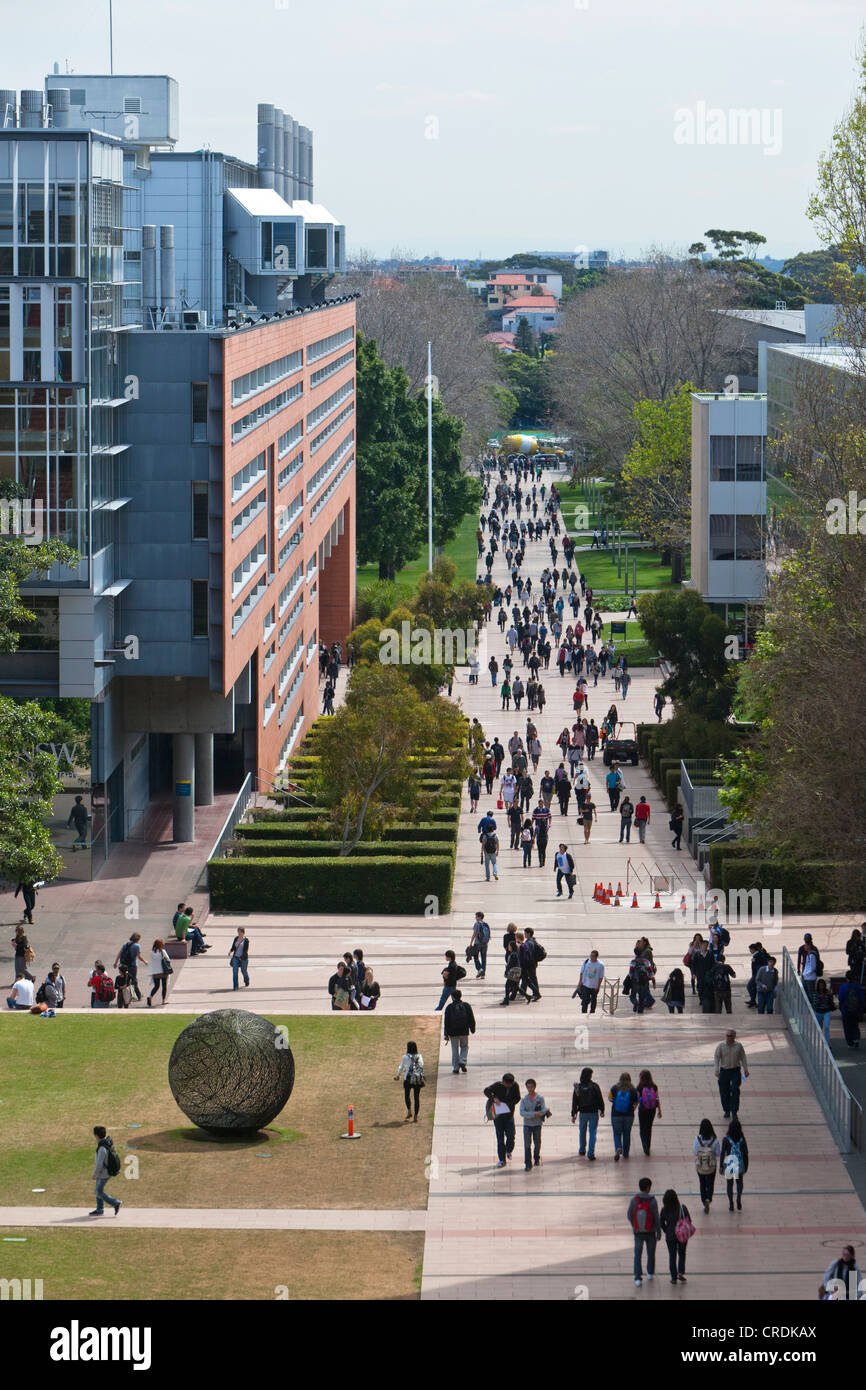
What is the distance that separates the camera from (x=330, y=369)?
70.2 meters

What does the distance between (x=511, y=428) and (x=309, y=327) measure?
5260 inches

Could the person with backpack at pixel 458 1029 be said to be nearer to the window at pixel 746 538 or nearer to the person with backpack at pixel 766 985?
the person with backpack at pixel 766 985

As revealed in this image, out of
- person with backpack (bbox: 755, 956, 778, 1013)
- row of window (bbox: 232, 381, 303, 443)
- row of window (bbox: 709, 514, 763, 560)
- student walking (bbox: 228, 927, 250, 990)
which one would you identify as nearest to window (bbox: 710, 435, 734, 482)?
row of window (bbox: 709, 514, 763, 560)

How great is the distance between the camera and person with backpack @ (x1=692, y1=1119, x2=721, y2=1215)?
22656mm

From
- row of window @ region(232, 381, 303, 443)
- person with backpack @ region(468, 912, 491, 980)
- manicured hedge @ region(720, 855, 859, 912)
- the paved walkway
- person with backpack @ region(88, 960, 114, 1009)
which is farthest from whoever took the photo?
row of window @ region(232, 381, 303, 443)

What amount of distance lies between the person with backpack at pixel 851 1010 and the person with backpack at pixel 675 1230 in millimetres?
9412

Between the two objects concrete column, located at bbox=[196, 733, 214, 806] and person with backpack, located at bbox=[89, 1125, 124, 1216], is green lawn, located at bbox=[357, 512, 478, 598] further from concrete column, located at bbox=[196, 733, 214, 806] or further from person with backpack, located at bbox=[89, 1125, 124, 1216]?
person with backpack, located at bbox=[89, 1125, 124, 1216]

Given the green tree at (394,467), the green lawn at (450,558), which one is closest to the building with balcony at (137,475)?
the green tree at (394,467)

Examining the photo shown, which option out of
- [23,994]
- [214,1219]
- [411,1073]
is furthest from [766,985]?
[214,1219]

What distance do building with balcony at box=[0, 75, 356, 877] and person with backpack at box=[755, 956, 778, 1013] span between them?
1531cm

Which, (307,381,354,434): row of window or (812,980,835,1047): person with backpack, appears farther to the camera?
(307,381,354,434): row of window

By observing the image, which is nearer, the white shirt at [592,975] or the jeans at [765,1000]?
the white shirt at [592,975]

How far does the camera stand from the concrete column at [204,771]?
155 ft
